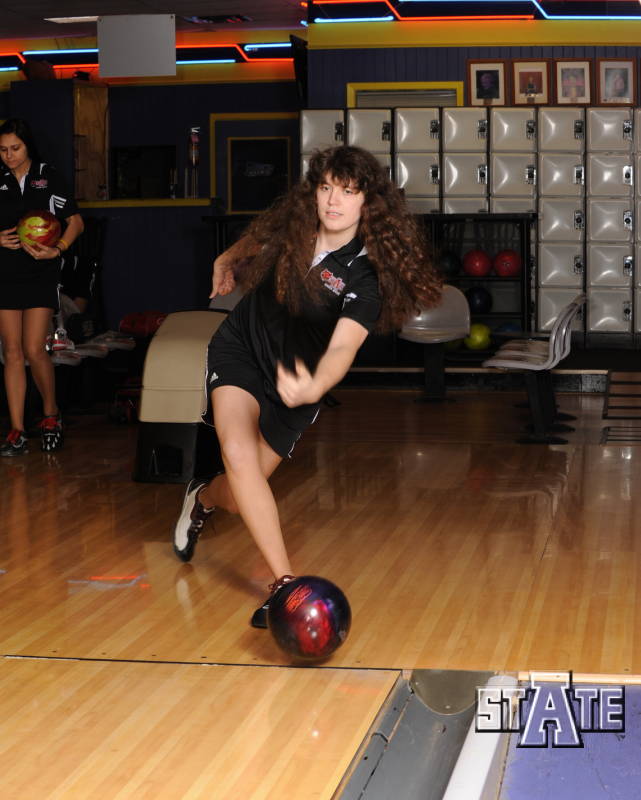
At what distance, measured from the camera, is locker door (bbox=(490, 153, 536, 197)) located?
9.21 meters

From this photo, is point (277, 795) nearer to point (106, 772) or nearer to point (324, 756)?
point (324, 756)

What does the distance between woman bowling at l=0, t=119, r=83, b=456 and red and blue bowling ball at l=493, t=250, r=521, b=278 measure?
4557 mm

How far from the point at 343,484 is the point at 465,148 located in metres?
5.28

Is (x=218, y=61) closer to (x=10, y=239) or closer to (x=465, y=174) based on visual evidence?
(x=465, y=174)

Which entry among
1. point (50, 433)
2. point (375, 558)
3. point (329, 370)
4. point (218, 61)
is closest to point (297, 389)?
point (329, 370)

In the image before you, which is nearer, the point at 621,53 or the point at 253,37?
the point at 621,53

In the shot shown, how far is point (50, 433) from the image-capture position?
532cm

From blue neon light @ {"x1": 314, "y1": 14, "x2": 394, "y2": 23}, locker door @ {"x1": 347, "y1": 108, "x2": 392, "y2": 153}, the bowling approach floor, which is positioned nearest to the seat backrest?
the bowling approach floor

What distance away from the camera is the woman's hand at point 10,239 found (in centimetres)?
505

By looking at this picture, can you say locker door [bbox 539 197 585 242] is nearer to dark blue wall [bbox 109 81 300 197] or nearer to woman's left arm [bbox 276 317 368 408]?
dark blue wall [bbox 109 81 300 197]

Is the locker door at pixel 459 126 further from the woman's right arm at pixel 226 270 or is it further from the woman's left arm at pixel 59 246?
the woman's right arm at pixel 226 270

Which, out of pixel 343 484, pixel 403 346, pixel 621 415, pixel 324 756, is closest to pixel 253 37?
pixel 403 346

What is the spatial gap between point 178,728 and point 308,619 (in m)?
0.36

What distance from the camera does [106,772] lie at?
194 centimetres
